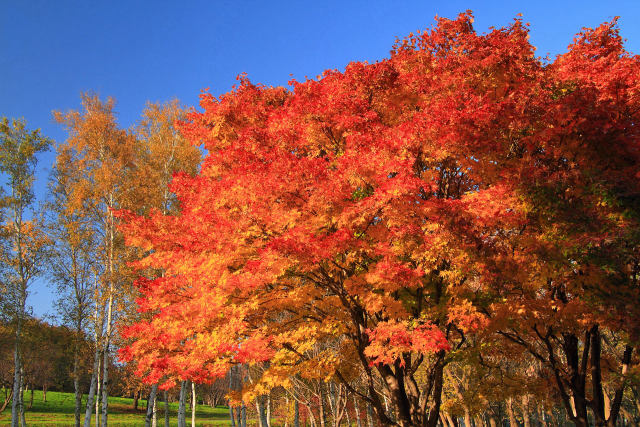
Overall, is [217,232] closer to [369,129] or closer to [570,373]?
[369,129]

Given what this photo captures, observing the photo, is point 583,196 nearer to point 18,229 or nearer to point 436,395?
point 436,395

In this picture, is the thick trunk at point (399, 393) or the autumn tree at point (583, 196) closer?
the autumn tree at point (583, 196)

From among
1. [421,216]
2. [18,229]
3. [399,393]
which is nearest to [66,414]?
[18,229]

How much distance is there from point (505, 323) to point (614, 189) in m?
3.83

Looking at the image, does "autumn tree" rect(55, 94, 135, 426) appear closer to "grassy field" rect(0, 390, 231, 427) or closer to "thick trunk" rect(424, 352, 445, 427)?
"thick trunk" rect(424, 352, 445, 427)

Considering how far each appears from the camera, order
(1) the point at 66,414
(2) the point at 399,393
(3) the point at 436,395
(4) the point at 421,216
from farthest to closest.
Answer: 1. (1) the point at 66,414
2. (3) the point at 436,395
3. (2) the point at 399,393
4. (4) the point at 421,216

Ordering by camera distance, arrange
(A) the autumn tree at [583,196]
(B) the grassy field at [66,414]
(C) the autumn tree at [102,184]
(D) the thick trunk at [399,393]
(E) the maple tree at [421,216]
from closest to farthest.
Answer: (A) the autumn tree at [583,196] → (E) the maple tree at [421,216] → (D) the thick trunk at [399,393] → (C) the autumn tree at [102,184] → (B) the grassy field at [66,414]

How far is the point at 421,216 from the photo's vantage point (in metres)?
7.99

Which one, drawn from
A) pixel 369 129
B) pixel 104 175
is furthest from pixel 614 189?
pixel 104 175

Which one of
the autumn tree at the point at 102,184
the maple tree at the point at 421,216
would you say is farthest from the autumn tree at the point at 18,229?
the maple tree at the point at 421,216

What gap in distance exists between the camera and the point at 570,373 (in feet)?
36.5

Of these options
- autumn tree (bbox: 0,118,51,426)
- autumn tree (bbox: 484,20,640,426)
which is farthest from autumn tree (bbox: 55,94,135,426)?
autumn tree (bbox: 484,20,640,426)

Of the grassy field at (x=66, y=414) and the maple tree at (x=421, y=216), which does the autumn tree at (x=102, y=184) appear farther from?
the grassy field at (x=66, y=414)

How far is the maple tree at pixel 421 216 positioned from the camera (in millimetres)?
7793
